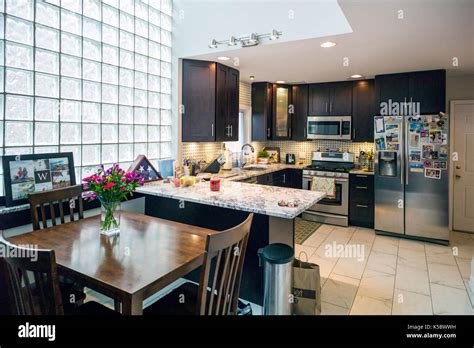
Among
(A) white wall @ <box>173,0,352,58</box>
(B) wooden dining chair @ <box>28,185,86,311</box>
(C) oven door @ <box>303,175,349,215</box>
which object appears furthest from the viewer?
(C) oven door @ <box>303,175,349,215</box>

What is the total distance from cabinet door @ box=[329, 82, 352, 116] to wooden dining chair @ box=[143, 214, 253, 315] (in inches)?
166

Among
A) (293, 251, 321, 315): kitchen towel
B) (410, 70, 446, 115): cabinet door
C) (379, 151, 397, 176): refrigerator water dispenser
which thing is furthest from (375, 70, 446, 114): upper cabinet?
(293, 251, 321, 315): kitchen towel

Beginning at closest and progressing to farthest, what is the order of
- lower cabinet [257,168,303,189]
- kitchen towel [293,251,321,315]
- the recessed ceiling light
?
kitchen towel [293,251,321,315] → the recessed ceiling light → lower cabinet [257,168,303,189]

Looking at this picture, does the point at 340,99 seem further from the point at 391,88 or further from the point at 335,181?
the point at 335,181

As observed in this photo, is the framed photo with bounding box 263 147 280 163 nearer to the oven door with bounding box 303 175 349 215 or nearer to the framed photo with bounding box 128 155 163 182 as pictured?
the oven door with bounding box 303 175 349 215

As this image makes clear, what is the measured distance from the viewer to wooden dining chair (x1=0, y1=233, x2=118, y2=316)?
3.79ft

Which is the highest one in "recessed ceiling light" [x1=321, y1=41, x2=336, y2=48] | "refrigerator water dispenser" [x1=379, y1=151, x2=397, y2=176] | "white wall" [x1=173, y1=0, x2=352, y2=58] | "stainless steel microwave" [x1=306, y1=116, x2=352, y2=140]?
"white wall" [x1=173, y1=0, x2=352, y2=58]

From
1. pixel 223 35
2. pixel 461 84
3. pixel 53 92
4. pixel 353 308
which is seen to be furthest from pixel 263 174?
pixel 461 84

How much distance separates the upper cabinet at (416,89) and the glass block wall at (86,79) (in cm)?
315

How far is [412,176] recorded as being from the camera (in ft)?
13.9

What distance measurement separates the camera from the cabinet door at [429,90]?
4156mm

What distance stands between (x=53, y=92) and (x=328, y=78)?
3.96 m

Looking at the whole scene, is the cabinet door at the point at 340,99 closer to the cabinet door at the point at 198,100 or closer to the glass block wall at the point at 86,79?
the cabinet door at the point at 198,100

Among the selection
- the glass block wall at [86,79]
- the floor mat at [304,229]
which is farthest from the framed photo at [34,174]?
the floor mat at [304,229]
